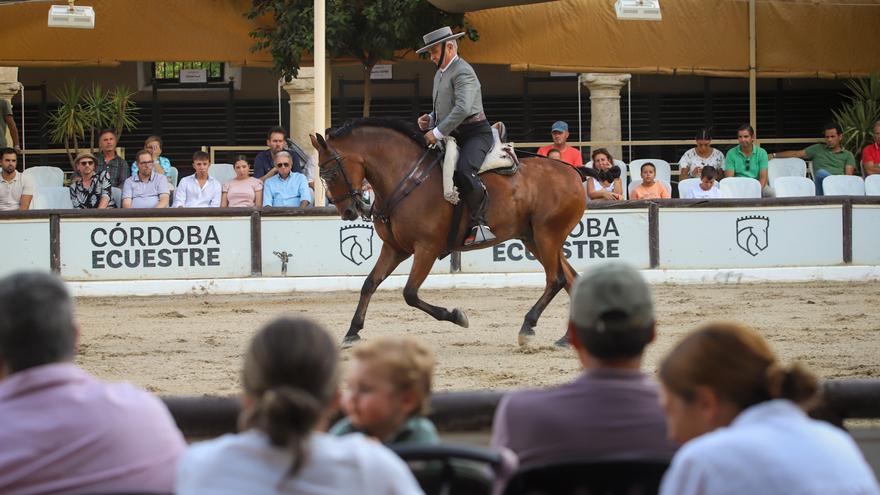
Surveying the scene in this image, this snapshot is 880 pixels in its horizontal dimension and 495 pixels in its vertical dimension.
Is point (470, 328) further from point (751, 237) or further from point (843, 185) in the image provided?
point (843, 185)

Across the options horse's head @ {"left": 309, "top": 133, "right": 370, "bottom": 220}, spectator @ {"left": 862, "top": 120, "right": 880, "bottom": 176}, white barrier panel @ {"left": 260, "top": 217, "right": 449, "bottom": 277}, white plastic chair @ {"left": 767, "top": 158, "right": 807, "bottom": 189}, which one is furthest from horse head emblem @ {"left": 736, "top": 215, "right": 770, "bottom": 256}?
horse's head @ {"left": 309, "top": 133, "right": 370, "bottom": 220}

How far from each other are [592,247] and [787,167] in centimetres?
429

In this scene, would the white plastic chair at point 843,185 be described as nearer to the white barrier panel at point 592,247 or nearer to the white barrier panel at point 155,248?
the white barrier panel at point 592,247

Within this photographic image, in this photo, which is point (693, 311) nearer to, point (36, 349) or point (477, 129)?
point (477, 129)

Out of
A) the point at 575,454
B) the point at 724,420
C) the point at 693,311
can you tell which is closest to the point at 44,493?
the point at 575,454

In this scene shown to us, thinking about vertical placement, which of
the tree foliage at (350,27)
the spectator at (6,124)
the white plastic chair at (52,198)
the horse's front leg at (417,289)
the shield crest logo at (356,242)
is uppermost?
the tree foliage at (350,27)

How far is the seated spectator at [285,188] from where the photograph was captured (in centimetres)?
1664

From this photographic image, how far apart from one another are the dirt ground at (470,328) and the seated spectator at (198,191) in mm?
1292

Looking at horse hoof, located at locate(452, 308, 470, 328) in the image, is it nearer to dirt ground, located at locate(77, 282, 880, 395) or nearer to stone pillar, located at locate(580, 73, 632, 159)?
dirt ground, located at locate(77, 282, 880, 395)

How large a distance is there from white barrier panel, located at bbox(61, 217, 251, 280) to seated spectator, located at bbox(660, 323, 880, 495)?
43.3ft

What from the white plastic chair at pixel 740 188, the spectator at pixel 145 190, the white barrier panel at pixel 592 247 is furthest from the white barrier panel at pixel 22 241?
the white plastic chair at pixel 740 188

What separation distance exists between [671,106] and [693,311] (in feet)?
38.8

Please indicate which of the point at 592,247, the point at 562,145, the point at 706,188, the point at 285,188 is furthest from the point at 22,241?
the point at 706,188

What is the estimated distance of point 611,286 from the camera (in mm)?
3566
